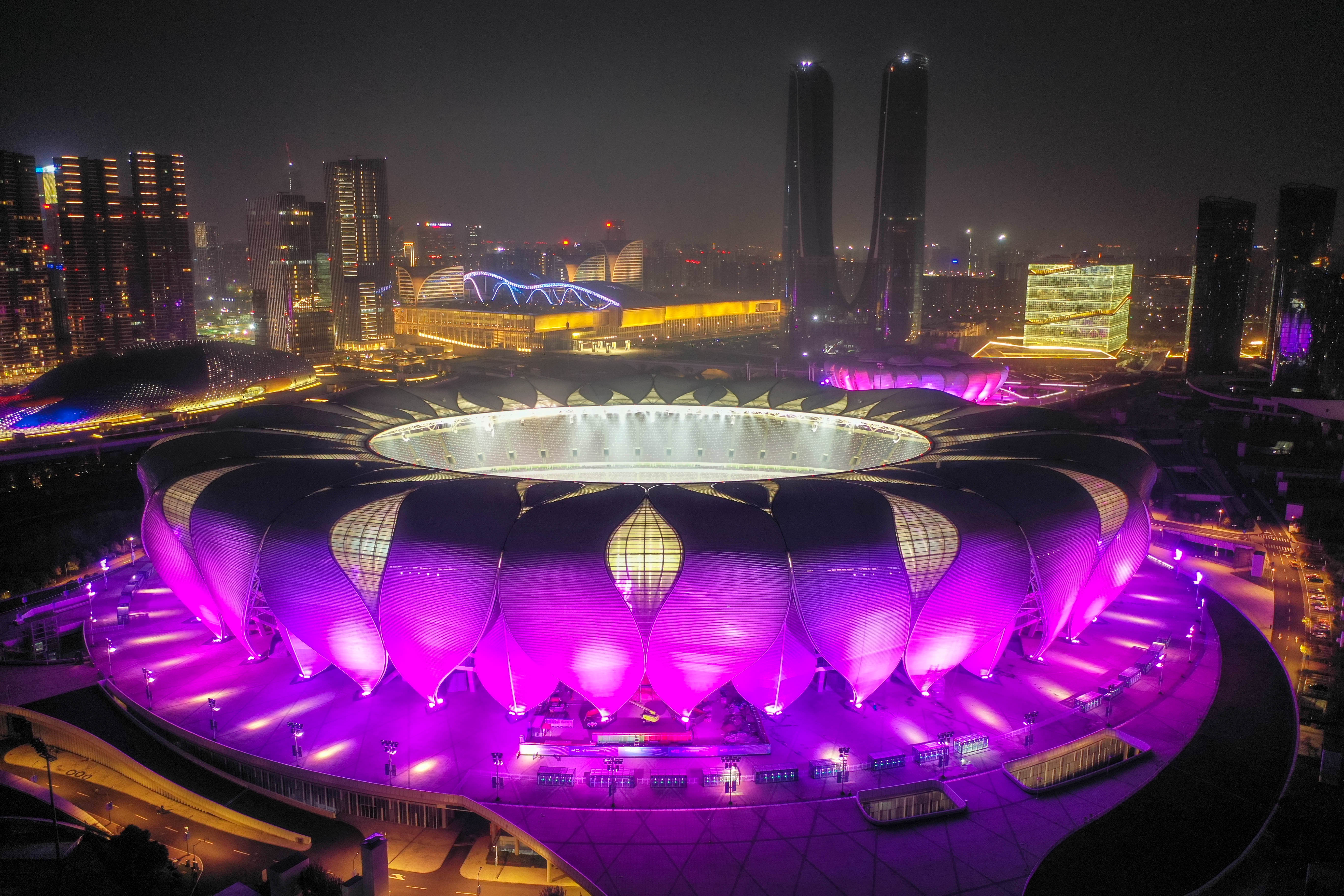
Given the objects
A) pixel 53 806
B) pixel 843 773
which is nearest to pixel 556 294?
pixel 53 806

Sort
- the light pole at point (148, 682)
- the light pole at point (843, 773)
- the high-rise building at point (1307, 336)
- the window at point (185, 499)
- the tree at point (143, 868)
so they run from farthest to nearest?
the high-rise building at point (1307, 336) < the window at point (185, 499) < the light pole at point (148, 682) < the light pole at point (843, 773) < the tree at point (143, 868)

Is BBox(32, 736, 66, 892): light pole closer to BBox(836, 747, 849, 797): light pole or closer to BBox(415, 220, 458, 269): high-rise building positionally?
BBox(836, 747, 849, 797): light pole

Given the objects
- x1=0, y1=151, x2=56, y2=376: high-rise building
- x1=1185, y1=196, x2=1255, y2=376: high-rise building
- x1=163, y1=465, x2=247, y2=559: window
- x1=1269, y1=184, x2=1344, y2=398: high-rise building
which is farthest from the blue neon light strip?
x1=163, y1=465, x2=247, y2=559: window

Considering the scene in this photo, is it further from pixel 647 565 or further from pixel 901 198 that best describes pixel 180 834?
pixel 901 198

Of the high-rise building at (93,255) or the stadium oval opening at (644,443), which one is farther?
the high-rise building at (93,255)

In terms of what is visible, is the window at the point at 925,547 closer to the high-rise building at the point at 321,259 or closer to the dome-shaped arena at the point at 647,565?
the dome-shaped arena at the point at 647,565

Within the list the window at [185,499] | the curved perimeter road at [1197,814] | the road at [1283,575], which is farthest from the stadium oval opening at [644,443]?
the road at [1283,575]

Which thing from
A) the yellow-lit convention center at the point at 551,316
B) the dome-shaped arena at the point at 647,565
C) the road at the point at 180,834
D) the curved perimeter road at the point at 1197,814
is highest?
the yellow-lit convention center at the point at 551,316
